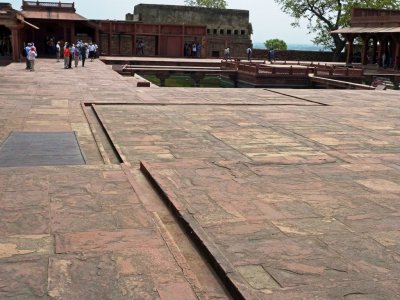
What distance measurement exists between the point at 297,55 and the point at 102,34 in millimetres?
17212

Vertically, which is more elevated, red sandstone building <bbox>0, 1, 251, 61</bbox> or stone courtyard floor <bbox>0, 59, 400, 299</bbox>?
red sandstone building <bbox>0, 1, 251, 61</bbox>

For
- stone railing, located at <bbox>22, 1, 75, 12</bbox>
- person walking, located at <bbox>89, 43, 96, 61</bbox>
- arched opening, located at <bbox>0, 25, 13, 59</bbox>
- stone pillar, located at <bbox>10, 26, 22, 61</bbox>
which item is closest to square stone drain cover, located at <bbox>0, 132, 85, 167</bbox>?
stone pillar, located at <bbox>10, 26, 22, 61</bbox>

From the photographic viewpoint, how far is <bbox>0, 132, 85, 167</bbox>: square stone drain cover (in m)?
6.33

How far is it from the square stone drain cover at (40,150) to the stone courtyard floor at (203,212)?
12 centimetres

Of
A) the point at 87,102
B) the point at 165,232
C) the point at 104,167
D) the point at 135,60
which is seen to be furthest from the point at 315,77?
the point at 165,232

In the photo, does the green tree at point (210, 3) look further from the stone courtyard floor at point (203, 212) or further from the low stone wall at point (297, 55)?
the stone courtyard floor at point (203, 212)

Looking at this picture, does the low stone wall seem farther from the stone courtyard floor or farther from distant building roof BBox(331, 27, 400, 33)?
the stone courtyard floor

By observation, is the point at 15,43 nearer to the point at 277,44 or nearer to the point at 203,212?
the point at 203,212

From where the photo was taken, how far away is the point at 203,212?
4.52 metres

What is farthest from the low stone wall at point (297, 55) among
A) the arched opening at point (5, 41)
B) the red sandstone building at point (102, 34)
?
the arched opening at point (5, 41)

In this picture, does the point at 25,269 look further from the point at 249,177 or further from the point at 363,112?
the point at 363,112

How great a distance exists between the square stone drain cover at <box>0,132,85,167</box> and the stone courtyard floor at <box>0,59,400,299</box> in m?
0.12

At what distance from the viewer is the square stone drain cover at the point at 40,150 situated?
633 cm

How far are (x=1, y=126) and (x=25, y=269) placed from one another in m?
5.89
